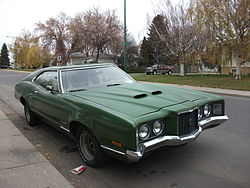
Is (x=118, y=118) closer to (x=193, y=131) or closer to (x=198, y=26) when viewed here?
(x=193, y=131)

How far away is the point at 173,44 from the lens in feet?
80.1

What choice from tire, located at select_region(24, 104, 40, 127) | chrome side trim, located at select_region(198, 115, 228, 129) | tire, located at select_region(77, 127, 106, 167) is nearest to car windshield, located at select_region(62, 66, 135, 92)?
tire, located at select_region(77, 127, 106, 167)

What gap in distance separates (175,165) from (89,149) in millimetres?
1328

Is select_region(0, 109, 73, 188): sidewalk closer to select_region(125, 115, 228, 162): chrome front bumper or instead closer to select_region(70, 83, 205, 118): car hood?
select_region(125, 115, 228, 162): chrome front bumper

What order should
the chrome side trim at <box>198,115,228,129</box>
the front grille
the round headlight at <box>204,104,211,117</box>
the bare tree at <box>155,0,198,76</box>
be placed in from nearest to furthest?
the front grille
the chrome side trim at <box>198,115,228,129</box>
the round headlight at <box>204,104,211,117</box>
the bare tree at <box>155,0,198,76</box>

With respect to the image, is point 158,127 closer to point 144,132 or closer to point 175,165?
point 144,132

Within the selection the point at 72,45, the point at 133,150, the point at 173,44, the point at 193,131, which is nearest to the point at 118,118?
the point at 133,150

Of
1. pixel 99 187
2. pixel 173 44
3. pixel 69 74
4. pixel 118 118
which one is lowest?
pixel 99 187

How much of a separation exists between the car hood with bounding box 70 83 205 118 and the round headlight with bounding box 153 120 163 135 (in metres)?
0.17

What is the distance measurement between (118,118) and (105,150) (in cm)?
55

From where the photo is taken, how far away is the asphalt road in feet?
10.3

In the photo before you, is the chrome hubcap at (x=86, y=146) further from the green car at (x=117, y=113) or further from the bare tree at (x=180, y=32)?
the bare tree at (x=180, y=32)

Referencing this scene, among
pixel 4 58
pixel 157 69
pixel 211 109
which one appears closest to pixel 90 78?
pixel 211 109

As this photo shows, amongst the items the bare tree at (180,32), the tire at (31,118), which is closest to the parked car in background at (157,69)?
the bare tree at (180,32)
